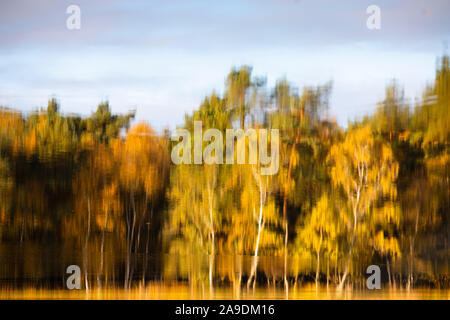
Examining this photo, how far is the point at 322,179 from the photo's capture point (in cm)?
1625

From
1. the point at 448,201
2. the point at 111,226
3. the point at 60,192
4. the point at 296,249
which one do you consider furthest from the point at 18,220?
the point at 448,201

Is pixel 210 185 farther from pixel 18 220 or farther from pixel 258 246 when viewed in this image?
pixel 18 220

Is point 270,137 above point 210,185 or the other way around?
above

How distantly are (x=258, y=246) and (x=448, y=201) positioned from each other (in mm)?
5042

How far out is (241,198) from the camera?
1616 centimetres

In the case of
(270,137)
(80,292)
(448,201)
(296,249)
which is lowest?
(80,292)

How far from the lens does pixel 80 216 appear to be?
53.1 feet

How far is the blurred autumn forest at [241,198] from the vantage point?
52.8ft

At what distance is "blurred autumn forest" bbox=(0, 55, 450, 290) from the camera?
52.8 feet

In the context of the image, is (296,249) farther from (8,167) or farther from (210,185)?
(8,167)
